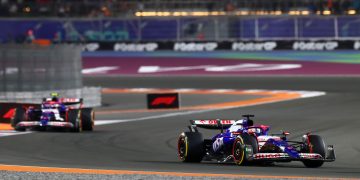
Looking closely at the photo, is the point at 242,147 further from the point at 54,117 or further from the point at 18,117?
the point at 18,117

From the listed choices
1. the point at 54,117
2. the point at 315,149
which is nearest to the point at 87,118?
the point at 54,117

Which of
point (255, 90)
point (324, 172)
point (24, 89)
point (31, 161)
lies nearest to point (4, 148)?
point (31, 161)

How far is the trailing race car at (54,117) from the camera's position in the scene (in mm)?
21906

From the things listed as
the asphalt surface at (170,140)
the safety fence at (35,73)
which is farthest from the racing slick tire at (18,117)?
the safety fence at (35,73)

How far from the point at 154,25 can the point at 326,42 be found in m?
7.44

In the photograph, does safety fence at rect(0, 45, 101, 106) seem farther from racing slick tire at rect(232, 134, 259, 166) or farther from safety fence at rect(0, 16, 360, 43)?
racing slick tire at rect(232, 134, 259, 166)

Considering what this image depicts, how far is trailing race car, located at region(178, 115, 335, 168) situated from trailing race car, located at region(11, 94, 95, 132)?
22.6 feet

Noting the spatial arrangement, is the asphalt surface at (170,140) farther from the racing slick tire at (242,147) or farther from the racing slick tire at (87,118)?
the racing slick tire at (87,118)

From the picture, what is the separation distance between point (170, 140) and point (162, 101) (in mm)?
10088

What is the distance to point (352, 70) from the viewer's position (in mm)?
41188

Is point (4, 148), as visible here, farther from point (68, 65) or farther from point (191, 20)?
point (191, 20)

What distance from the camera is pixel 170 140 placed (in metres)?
19.7

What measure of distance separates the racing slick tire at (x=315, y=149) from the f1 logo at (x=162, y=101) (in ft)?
50.3

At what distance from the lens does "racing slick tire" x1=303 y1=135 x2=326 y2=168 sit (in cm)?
1409
